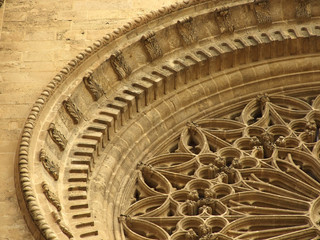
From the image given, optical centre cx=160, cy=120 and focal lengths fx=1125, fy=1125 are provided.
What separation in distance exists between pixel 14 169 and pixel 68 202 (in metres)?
1.09

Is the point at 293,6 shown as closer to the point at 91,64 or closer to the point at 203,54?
the point at 203,54

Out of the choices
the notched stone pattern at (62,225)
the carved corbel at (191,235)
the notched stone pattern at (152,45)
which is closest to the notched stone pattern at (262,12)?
the notched stone pattern at (152,45)

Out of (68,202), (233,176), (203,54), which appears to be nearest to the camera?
(68,202)

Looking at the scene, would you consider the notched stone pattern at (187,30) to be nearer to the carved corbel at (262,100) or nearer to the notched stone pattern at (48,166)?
the carved corbel at (262,100)

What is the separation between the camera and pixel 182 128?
21.5m

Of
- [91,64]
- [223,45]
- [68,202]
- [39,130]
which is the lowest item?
[68,202]

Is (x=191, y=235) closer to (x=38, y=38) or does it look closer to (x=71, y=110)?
(x=71, y=110)

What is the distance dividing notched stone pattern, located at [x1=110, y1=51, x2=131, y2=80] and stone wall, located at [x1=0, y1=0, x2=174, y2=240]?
602 mm

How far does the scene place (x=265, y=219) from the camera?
19031 millimetres

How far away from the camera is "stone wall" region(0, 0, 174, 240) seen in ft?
65.4

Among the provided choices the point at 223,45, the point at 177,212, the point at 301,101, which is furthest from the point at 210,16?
the point at 177,212

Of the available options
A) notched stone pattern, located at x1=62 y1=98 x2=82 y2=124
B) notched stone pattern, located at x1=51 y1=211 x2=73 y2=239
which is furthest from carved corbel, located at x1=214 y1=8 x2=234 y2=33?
notched stone pattern, located at x1=51 y1=211 x2=73 y2=239

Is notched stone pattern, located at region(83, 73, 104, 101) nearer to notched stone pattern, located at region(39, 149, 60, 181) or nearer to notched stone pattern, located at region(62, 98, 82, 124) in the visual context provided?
notched stone pattern, located at region(62, 98, 82, 124)

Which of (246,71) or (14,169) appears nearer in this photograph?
(14,169)
